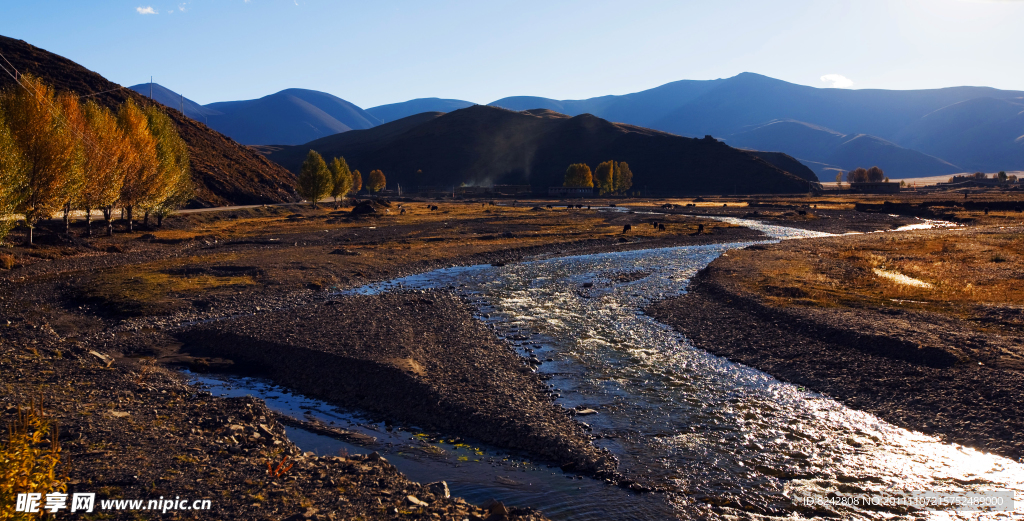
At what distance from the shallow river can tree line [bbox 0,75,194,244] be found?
33.1 meters

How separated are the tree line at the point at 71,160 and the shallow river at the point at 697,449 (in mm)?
33141

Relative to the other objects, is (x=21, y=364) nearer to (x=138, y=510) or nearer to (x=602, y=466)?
(x=138, y=510)

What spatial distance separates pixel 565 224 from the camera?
8962 centimetres

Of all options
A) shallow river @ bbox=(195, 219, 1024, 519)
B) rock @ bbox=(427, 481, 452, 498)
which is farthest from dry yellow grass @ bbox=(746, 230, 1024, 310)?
rock @ bbox=(427, 481, 452, 498)

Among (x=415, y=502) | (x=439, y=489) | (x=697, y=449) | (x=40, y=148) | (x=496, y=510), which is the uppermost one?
(x=40, y=148)

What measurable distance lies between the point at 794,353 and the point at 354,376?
57.2 ft

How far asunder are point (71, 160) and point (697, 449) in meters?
52.0

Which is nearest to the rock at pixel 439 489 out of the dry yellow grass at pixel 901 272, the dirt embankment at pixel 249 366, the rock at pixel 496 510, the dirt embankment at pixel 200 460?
the dirt embankment at pixel 200 460

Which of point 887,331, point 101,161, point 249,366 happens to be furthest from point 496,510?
point 101,161

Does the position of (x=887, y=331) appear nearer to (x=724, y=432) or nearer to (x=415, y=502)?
(x=724, y=432)

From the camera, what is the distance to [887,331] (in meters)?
25.1

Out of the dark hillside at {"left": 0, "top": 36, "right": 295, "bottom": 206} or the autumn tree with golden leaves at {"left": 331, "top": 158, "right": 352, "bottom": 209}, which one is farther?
the autumn tree with golden leaves at {"left": 331, "top": 158, "right": 352, "bottom": 209}

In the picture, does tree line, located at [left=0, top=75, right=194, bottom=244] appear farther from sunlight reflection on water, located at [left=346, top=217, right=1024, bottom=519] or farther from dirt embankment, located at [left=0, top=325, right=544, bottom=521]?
sunlight reflection on water, located at [left=346, top=217, right=1024, bottom=519]

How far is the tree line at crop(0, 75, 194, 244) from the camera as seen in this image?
42375mm
